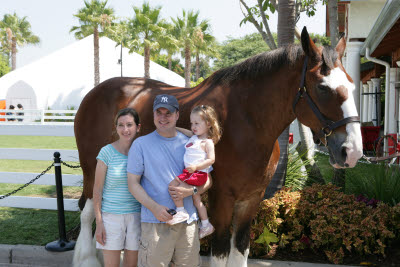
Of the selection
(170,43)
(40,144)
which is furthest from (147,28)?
(40,144)

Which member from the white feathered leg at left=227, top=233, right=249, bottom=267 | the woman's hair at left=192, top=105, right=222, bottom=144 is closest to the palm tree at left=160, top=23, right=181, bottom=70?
the white feathered leg at left=227, top=233, right=249, bottom=267

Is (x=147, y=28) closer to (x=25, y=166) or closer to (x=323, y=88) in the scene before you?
(x=25, y=166)

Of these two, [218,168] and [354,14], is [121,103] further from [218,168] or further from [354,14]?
[354,14]

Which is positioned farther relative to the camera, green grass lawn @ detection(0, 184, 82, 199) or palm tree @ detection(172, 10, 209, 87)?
palm tree @ detection(172, 10, 209, 87)

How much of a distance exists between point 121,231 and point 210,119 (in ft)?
3.42

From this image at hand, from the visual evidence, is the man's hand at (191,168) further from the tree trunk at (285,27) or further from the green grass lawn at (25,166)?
the green grass lawn at (25,166)

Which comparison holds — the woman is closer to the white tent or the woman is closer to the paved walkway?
the paved walkway

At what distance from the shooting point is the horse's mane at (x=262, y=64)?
9.66ft

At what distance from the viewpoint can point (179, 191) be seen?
2.62 m

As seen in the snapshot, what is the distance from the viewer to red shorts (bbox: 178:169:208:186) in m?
2.67

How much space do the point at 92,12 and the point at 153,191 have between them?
40.3 metres

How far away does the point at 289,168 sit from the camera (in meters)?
5.52

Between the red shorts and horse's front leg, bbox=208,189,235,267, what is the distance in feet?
1.28

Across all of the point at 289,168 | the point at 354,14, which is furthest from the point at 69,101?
the point at 289,168
